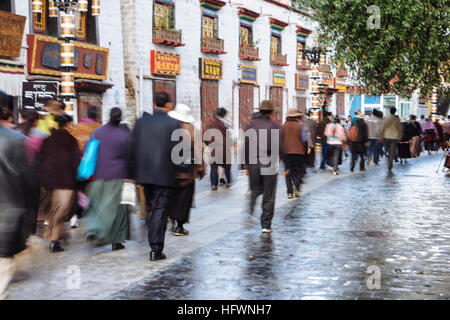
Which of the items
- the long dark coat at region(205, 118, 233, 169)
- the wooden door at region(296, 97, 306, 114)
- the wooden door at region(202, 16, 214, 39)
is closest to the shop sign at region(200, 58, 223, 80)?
the wooden door at region(202, 16, 214, 39)

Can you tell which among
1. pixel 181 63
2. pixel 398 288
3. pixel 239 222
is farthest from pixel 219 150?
pixel 181 63

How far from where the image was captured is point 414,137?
26062 millimetres

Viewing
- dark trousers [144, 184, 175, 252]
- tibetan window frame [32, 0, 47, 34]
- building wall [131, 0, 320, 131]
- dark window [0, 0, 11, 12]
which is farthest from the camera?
building wall [131, 0, 320, 131]

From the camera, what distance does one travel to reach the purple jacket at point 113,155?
849cm

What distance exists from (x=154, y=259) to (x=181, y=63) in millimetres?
19139

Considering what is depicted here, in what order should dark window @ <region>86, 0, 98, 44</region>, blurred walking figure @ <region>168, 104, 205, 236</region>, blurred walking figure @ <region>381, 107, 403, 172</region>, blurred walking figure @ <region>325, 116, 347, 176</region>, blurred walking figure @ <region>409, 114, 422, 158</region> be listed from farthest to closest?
blurred walking figure @ <region>409, 114, 422, 158</region>, dark window @ <region>86, 0, 98, 44</region>, blurred walking figure @ <region>381, 107, 403, 172</region>, blurred walking figure @ <region>325, 116, 347, 176</region>, blurred walking figure @ <region>168, 104, 205, 236</region>

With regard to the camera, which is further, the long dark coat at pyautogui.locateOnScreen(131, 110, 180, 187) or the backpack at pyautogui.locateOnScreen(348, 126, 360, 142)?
the backpack at pyautogui.locateOnScreen(348, 126, 360, 142)

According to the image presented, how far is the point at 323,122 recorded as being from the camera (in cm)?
2027

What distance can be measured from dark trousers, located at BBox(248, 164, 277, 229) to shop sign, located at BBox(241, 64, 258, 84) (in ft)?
68.9

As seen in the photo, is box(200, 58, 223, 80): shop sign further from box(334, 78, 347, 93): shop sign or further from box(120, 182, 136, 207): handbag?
box(120, 182, 136, 207): handbag

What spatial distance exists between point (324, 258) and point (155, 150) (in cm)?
232

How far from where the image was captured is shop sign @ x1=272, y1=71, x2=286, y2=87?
3409 cm

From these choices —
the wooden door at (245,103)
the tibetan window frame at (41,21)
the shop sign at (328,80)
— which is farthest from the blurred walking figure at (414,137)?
the tibetan window frame at (41,21)

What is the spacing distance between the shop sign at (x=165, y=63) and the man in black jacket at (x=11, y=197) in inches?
759
